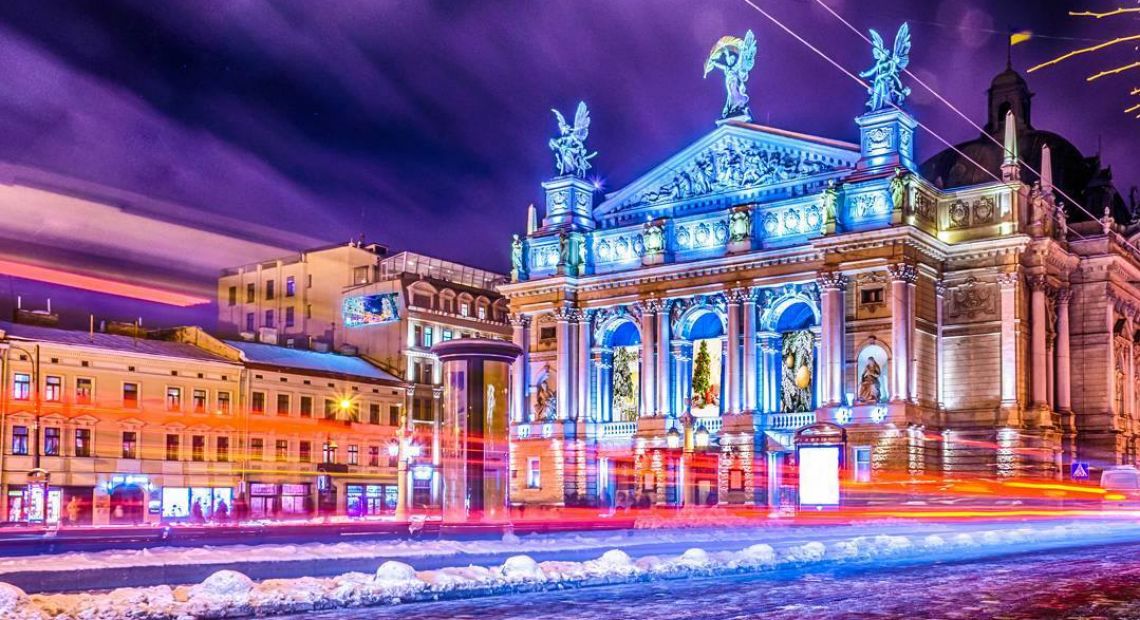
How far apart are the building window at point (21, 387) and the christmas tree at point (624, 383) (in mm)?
27763

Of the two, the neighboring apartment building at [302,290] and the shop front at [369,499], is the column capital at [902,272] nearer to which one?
the shop front at [369,499]

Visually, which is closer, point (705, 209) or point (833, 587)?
point (833, 587)

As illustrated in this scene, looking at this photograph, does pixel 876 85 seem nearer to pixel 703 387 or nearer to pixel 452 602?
pixel 703 387

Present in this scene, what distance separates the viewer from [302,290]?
8519cm

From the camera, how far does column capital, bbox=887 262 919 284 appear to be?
5425 centimetres

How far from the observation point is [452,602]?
1667 cm

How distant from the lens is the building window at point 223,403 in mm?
67562

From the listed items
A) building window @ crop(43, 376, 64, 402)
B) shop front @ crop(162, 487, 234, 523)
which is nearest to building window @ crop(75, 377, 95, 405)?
building window @ crop(43, 376, 64, 402)

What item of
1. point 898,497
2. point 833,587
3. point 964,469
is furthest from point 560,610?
point 964,469

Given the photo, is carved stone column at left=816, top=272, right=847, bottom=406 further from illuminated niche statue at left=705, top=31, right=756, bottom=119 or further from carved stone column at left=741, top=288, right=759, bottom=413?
illuminated niche statue at left=705, top=31, right=756, bottom=119

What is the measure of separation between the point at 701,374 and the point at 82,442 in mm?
29542

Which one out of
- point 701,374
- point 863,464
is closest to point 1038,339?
point 863,464

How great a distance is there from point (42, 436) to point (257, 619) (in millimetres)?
49076

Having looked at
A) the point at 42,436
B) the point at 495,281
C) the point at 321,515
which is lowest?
the point at 321,515
